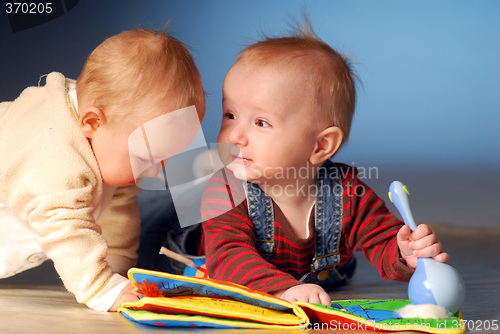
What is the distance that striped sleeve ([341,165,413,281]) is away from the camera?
4.09 feet

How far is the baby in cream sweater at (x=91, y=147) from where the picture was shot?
42.2 inches

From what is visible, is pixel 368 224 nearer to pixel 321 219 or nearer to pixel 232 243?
pixel 321 219

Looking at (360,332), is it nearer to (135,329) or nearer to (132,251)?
(135,329)

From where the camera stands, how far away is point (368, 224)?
128 cm

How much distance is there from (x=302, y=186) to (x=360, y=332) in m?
0.42

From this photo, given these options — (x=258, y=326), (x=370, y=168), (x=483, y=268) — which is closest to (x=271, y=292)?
(x=258, y=326)

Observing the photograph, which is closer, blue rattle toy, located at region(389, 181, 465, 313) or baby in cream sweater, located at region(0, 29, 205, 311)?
blue rattle toy, located at region(389, 181, 465, 313)

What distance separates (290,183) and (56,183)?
44cm

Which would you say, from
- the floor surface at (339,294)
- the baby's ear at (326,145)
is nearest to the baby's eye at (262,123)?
the baby's ear at (326,145)

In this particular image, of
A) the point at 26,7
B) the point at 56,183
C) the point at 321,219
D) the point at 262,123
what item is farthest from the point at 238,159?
the point at 26,7

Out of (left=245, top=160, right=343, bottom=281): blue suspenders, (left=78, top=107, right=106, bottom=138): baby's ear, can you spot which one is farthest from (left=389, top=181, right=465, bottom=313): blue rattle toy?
(left=78, top=107, right=106, bottom=138): baby's ear

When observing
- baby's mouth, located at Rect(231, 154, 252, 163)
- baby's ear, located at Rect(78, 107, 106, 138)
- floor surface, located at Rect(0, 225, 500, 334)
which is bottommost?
floor surface, located at Rect(0, 225, 500, 334)

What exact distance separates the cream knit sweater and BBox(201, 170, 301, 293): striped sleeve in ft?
0.63

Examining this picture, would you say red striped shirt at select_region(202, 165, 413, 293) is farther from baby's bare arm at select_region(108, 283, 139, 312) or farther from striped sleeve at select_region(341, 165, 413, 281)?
baby's bare arm at select_region(108, 283, 139, 312)
